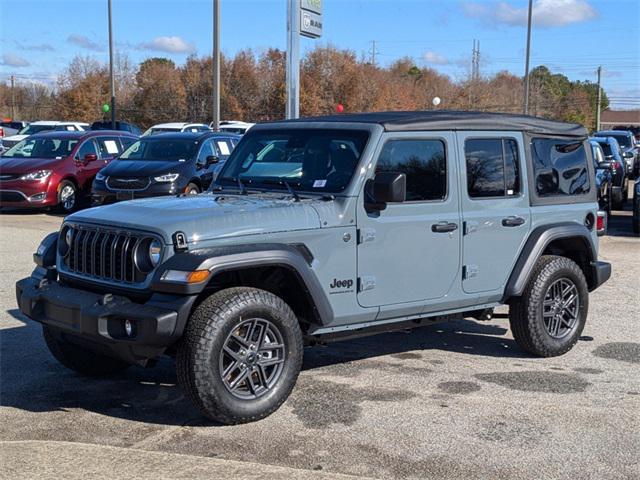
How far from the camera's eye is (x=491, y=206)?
6566 mm

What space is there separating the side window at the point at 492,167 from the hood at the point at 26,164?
41.1 feet

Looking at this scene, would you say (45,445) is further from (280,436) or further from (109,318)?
(280,436)

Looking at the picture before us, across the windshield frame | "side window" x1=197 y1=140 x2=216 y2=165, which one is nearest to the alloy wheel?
the windshield frame

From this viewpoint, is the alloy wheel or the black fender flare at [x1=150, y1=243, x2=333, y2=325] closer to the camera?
the black fender flare at [x1=150, y1=243, x2=333, y2=325]

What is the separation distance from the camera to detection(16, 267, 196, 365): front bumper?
4.88m

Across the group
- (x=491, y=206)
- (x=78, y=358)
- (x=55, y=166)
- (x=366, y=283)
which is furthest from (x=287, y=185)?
(x=55, y=166)

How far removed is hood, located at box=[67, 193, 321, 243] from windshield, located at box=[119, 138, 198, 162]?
35.0 ft

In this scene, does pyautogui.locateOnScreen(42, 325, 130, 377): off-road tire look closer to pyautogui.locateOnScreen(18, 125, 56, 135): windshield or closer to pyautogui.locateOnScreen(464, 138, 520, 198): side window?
pyautogui.locateOnScreen(464, 138, 520, 198): side window

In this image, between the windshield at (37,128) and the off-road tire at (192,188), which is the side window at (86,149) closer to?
the off-road tire at (192,188)

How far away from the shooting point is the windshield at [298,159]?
19.5 feet

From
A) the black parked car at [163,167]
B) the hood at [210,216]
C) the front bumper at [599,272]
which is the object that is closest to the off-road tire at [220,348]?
the hood at [210,216]

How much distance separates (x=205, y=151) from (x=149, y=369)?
10.4 metres

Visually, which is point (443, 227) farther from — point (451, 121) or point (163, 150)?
point (163, 150)

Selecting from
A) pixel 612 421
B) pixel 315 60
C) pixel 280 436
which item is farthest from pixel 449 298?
pixel 315 60
